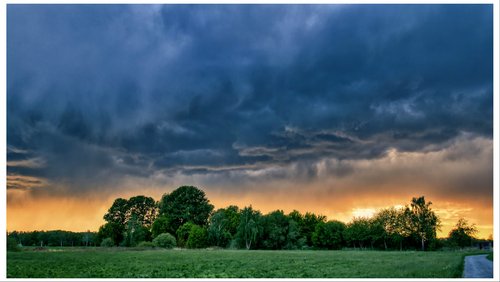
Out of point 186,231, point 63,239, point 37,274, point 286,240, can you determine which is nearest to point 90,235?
point 63,239

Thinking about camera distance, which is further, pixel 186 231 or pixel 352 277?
pixel 186 231

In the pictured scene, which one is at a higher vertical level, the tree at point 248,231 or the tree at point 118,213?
the tree at point 118,213

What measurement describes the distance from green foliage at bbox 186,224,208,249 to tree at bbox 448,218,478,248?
56240 mm

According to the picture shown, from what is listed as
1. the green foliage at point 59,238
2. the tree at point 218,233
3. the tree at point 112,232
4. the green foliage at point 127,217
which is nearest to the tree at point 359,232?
the tree at point 218,233

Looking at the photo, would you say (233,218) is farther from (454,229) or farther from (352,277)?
(352,277)

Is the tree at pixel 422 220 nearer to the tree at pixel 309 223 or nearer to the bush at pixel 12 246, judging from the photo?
the tree at pixel 309 223

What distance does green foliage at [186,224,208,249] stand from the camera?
282 feet

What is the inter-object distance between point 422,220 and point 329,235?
29.5m

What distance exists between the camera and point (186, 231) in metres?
91.9

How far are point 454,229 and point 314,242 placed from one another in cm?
3704

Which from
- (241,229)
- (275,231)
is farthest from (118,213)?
(275,231)

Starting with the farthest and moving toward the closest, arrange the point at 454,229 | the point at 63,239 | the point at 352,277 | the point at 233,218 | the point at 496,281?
the point at 233,218 → the point at 63,239 → the point at 454,229 → the point at 352,277 → the point at 496,281

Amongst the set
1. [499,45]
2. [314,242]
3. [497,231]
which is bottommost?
[314,242]

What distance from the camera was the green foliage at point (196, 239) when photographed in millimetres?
86062
